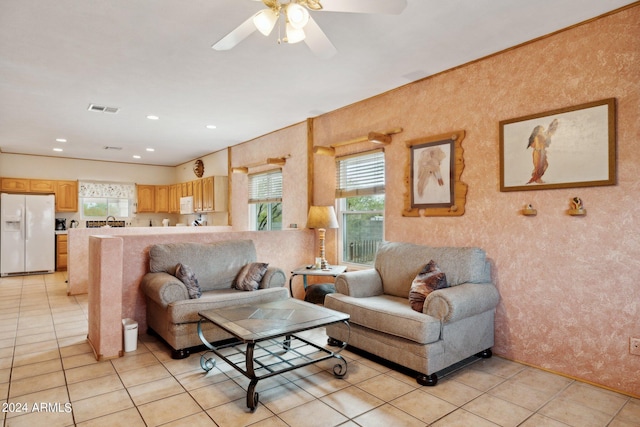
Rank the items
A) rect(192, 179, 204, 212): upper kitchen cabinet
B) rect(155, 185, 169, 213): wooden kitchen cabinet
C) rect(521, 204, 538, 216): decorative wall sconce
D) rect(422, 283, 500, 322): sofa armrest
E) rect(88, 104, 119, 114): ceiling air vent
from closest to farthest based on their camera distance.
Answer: rect(422, 283, 500, 322): sofa armrest < rect(521, 204, 538, 216): decorative wall sconce < rect(88, 104, 119, 114): ceiling air vent < rect(192, 179, 204, 212): upper kitchen cabinet < rect(155, 185, 169, 213): wooden kitchen cabinet

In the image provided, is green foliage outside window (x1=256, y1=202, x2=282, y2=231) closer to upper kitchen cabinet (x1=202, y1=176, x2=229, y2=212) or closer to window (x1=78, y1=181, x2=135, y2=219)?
upper kitchen cabinet (x1=202, y1=176, x2=229, y2=212)

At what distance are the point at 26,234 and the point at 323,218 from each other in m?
6.88

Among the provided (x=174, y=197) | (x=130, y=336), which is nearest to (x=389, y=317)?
(x=130, y=336)

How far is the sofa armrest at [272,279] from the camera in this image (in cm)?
384

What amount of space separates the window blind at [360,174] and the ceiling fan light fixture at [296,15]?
2.53m

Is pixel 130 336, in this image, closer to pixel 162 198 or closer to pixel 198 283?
pixel 198 283

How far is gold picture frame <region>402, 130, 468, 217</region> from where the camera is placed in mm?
3578

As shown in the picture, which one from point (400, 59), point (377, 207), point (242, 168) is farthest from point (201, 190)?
point (400, 59)

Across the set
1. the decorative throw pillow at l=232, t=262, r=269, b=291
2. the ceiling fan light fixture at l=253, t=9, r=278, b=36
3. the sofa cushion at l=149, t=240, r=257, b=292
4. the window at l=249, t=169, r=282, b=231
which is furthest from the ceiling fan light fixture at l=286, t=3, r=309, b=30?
the window at l=249, t=169, r=282, b=231

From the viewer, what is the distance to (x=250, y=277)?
12.5 feet

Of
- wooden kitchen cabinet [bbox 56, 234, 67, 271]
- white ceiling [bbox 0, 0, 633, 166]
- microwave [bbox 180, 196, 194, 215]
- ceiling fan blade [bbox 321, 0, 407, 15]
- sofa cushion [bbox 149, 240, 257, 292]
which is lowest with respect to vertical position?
wooden kitchen cabinet [bbox 56, 234, 67, 271]

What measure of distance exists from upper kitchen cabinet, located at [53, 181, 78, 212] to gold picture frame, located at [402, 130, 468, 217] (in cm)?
827

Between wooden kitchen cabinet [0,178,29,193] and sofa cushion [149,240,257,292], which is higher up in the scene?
wooden kitchen cabinet [0,178,29,193]

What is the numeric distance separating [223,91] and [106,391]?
3162 millimetres
